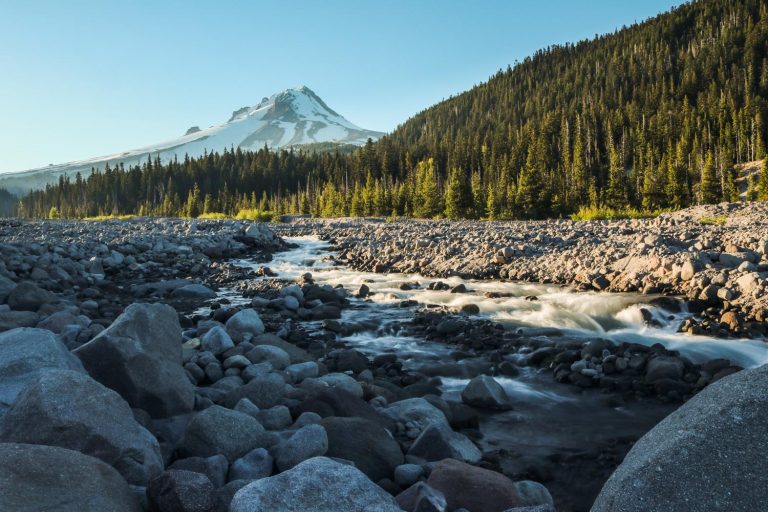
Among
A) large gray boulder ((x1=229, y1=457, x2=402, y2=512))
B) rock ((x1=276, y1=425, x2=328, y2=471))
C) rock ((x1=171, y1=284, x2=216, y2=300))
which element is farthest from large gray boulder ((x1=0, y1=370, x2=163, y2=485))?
rock ((x1=171, y1=284, x2=216, y2=300))

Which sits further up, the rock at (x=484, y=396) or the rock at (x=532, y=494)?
the rock at (x=532, y=494)

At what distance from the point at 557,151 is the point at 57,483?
8345 centimetres

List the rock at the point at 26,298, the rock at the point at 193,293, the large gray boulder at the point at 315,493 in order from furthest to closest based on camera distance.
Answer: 1. the rock at the point at 193,293
2. the rock at the point at 26,298
3. the large gray boulder at the point at 315,493

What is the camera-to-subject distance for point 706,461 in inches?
87.7

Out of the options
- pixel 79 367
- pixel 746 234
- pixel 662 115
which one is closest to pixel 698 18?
pixel 662 115

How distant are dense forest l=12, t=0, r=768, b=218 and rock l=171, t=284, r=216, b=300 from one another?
3986 cm

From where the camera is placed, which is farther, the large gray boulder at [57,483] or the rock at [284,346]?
the rock at [284,346]

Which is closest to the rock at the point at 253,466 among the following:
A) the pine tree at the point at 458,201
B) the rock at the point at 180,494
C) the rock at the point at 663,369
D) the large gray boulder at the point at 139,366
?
the rock at the point at 180,494

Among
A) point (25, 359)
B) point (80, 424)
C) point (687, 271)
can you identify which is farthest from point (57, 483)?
point (687, 271)

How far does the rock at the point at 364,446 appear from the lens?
3.99 metres

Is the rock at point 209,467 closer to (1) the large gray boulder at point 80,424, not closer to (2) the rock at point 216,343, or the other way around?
(1) the large gray boulder at point 80,424

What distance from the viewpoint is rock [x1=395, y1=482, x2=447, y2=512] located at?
10.3ft

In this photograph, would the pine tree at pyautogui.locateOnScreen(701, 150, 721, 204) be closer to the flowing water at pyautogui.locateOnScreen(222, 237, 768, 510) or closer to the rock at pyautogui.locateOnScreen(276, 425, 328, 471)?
the flowing water at pyautogui.locateOnScreen(222, 237, 768, 510)

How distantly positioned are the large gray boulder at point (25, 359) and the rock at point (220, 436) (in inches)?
46.2
